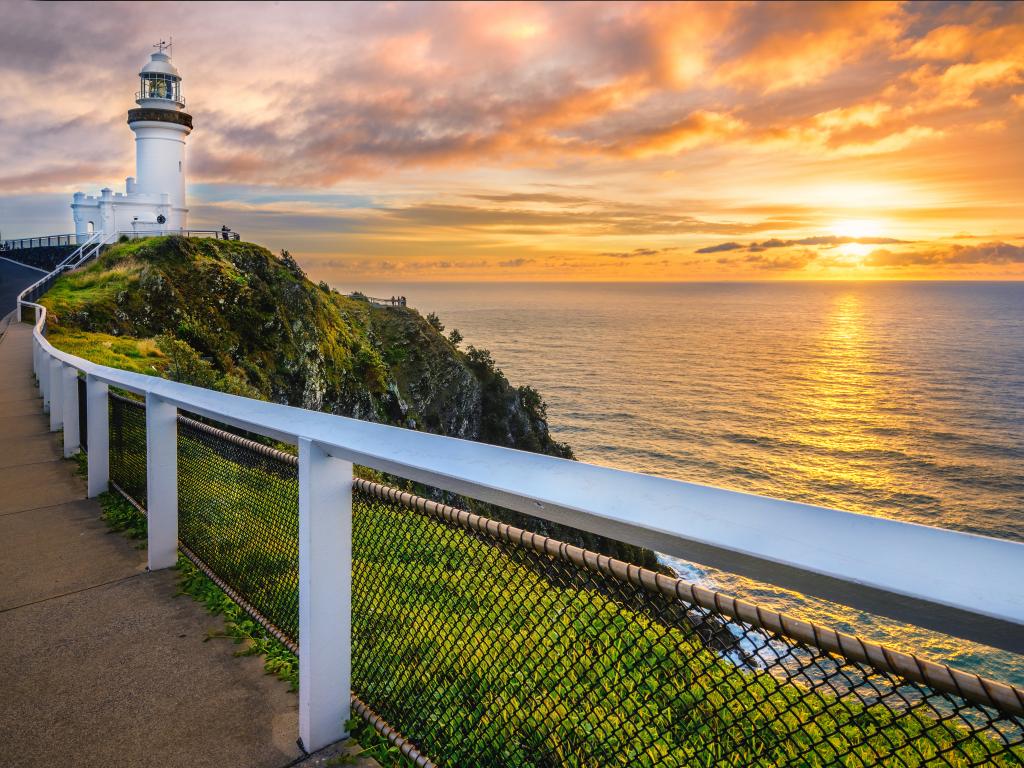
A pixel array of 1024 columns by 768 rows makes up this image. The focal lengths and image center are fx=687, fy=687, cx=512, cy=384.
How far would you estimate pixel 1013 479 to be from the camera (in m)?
45.0

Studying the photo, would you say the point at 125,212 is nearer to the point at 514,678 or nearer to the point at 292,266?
the point at 292,266

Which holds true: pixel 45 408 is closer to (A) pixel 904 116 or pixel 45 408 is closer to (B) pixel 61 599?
(B) pixel 61 599

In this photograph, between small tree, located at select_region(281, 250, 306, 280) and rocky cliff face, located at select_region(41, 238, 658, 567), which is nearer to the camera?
rocky cliff face, located at select_region(41, 238, 658, 567)

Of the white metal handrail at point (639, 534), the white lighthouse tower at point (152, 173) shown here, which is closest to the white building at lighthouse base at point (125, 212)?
the white lighthouse tower at point (152, 173)

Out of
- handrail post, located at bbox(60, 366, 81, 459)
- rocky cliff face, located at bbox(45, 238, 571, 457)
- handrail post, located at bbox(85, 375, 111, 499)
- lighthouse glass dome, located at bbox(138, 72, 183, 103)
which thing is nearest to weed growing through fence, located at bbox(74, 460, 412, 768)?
handrail post, located at bbox(85, 375, 111, 499)

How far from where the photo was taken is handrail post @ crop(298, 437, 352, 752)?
8.75 ft

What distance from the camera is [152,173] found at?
48094 mm

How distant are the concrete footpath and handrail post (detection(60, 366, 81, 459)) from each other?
2.52m

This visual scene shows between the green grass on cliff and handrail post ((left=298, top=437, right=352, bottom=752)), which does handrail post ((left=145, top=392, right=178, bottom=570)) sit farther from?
handrail post ((left=298, top=437, right=352, bottom=752))

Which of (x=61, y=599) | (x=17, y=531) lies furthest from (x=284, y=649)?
(x=17, y=531)

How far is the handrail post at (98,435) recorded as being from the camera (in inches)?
234

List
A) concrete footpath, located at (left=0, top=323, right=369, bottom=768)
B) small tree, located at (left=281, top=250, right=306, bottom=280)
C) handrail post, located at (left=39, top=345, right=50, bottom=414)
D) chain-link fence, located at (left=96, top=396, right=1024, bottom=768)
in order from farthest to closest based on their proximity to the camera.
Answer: small tree, located at (left=281, top=250, right=306, bottom=280) → handrail post, located at (left=39, top=345, right=50, bottom=414) → concrete footpath, located at (left=0, top=323, right=369, bottom=768) → chain-link fence, located at (left=96, top=396, right=1024, bottom=768)

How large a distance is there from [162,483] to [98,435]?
6.77 ft

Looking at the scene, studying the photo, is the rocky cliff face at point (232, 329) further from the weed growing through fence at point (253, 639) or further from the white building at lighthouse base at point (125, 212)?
the white building at lighthouse base at point (125, 212)
